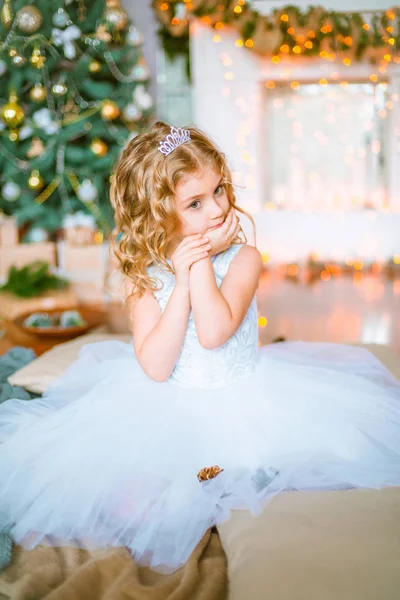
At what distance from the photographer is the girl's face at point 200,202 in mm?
1217

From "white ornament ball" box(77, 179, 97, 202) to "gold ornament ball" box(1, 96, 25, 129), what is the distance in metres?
0.52

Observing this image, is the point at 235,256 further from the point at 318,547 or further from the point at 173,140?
the point at 318,547

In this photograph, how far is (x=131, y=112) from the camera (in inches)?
147

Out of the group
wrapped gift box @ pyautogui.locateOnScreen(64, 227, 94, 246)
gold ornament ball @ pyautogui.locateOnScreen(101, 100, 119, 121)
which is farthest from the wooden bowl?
gold ornament ball @ pyautogui.locateOnScreen(101, 100, 119, 121)

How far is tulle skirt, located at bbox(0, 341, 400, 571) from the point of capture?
1.04 meters

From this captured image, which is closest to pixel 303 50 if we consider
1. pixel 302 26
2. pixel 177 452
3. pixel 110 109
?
pixel 302 26

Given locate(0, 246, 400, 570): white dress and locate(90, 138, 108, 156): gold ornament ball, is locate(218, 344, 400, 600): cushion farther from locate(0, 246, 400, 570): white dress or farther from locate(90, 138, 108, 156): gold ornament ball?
locate(90, 138, 108, 156): gold ornament ball

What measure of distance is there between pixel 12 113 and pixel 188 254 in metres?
2.65

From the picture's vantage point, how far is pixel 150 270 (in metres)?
1.39

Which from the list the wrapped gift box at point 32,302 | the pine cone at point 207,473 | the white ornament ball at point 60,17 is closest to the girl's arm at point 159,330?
the pine cone at point 207,473

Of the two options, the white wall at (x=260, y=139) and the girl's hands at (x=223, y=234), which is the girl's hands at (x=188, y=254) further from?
the white wall at (x=260, y=139)

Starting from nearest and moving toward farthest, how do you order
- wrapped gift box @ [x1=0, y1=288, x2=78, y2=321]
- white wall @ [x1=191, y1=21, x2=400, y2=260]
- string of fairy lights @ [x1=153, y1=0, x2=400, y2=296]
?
wrapped gift box @ [x1=0, y1=288, x2=78, y2=321] → string of fairy lights @ [x1=153, y1=0, x2=400, y2=296] → white wall @ [x1=191, y1=21, x2=400, y2=260]

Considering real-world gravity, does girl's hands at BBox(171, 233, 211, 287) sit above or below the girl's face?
below

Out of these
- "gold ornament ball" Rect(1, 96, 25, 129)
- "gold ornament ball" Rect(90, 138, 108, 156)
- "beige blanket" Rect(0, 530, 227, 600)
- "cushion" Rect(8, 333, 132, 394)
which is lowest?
"beige blanket" Rect(0, 530, 227, 600)
